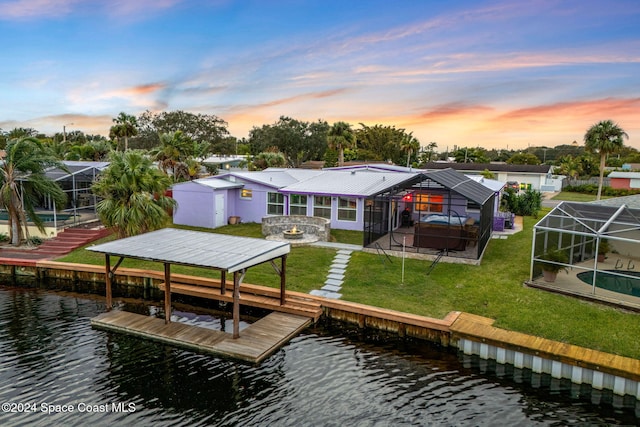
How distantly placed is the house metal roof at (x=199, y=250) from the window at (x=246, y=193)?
11.7 metres

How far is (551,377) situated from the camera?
10.5m

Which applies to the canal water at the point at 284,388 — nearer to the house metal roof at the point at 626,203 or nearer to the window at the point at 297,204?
the house metal roof at the point at 626,203

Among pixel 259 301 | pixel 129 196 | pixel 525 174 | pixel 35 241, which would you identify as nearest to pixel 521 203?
pixel 525 174

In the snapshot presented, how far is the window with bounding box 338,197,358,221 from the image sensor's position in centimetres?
2448

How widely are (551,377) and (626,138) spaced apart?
35.6 metres

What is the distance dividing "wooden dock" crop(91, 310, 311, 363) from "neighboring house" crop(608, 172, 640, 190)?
5224cm

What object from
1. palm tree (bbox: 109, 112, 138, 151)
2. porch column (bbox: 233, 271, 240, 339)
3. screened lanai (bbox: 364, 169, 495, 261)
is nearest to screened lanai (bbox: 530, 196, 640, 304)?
screened lanai (bbox: 364, 169, 495, 261)

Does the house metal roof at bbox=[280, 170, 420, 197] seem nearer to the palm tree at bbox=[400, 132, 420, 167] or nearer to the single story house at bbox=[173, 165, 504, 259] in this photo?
the single story house at bbox=[173, 165, 504, 259]

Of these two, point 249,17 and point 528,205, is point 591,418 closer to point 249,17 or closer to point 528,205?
point 249,17

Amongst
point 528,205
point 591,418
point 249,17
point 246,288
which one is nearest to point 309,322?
point 246,288

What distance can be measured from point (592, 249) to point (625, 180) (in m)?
40.6

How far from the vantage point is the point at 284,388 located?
9.97 meters

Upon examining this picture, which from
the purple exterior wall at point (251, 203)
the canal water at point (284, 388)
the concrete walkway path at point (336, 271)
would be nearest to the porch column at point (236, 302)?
the canal water at point (284, 388)

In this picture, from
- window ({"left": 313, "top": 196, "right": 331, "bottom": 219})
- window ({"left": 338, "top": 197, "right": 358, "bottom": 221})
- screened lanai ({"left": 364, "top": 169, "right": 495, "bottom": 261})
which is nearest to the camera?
screened lanai ({"left": 364, "top": 169, "right": 495, "bottom": 261})
